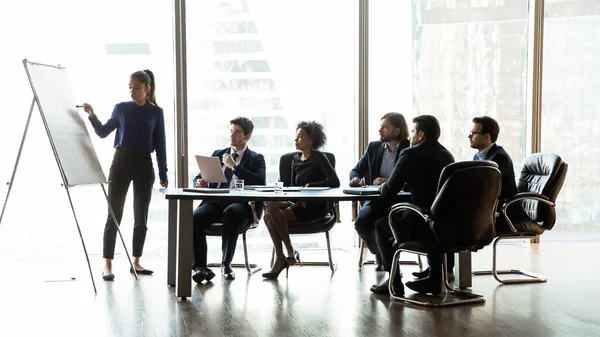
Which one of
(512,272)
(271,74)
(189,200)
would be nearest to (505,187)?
(512,272)

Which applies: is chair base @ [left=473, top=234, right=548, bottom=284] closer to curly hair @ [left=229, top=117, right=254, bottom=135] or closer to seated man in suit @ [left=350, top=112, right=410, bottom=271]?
seated man in suit @ [left=350, top=112, right=410, bottom=271]

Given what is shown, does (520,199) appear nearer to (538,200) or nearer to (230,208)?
(538,200)

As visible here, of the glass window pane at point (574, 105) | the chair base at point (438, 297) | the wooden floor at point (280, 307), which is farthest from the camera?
the glass window pane at point (574, 105)

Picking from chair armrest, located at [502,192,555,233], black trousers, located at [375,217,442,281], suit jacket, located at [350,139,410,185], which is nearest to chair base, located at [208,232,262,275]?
suit jacket, located at [350,139,410,185]

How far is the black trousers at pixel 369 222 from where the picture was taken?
19.0 feet

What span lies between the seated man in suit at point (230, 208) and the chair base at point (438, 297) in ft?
4.39

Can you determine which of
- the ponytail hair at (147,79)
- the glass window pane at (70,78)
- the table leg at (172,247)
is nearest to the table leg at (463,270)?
the table leg at (172,247)

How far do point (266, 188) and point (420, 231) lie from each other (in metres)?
1.23

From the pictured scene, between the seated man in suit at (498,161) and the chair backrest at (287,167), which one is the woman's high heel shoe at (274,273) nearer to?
the chair backrest at (287,167)

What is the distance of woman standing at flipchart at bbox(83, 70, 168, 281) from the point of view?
627cm

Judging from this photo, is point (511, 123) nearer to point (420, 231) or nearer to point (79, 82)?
point (420, 231)

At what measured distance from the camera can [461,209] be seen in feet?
15.8

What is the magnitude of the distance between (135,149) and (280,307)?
2.06 metres

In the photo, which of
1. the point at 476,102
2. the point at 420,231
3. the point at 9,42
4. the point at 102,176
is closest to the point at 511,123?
the point at 476,102
